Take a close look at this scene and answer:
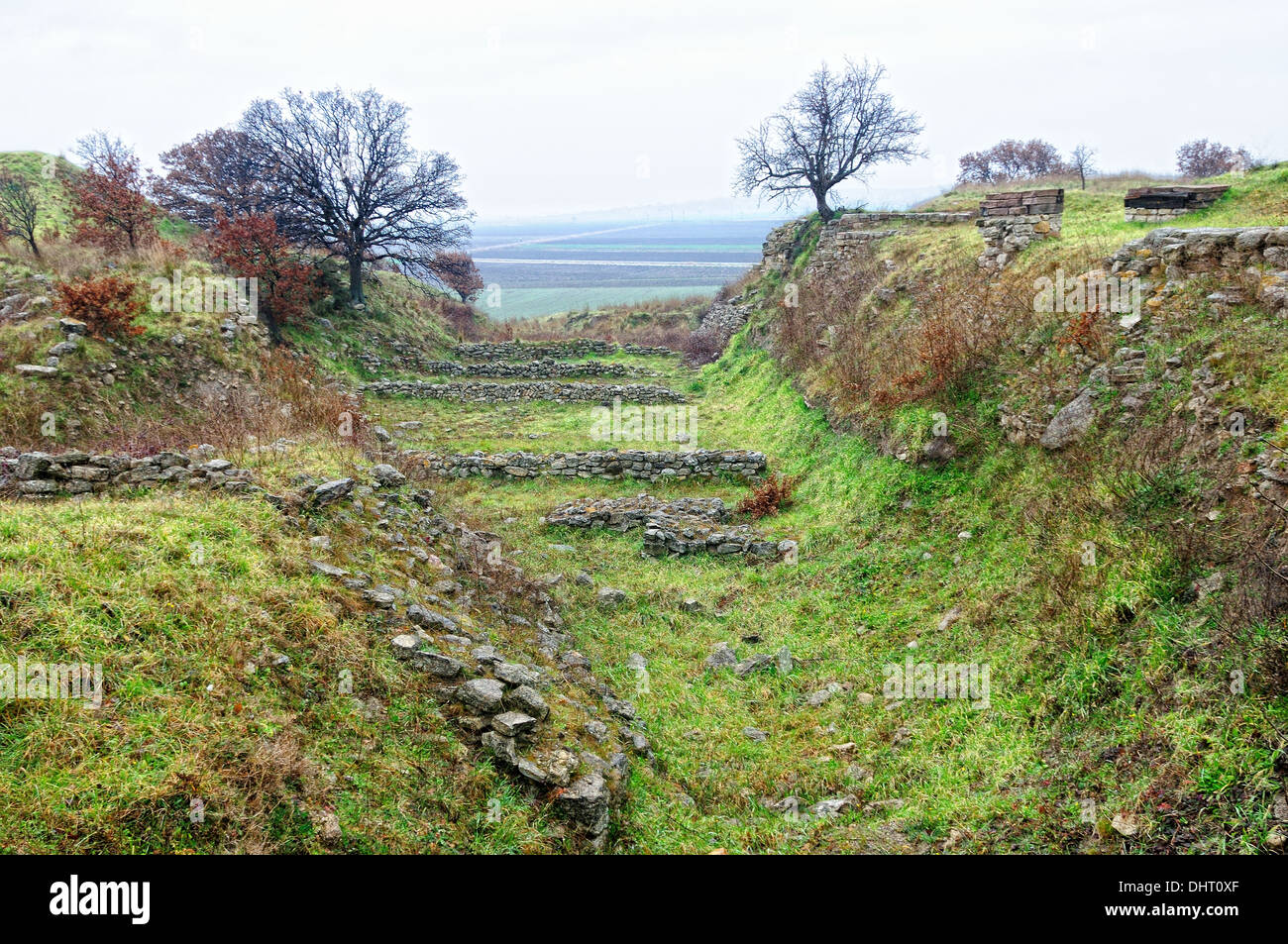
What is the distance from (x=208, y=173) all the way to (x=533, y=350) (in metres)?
15.6

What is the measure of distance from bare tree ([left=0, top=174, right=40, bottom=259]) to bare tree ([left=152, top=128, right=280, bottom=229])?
17.3 feet

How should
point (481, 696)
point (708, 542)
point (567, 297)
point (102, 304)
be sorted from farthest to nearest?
1. point (567, 297)
2. point (102, 304)
3. point (708, 542)
4. point (481, 696)

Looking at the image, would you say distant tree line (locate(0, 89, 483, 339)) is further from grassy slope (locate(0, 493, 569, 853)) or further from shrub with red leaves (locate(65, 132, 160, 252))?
grassy slope (locate(0, 493, 569, 853))

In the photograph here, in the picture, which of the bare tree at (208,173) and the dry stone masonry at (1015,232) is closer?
the dry stone masonry at (1015,232)

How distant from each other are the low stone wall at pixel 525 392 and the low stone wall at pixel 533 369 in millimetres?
2734

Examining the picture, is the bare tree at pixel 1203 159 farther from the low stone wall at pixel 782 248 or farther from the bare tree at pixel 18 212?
the bare tree at pixel 18 212

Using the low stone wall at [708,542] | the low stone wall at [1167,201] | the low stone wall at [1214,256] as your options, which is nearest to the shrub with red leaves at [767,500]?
the low stone wall at [708,542]

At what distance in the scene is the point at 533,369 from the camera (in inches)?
1036

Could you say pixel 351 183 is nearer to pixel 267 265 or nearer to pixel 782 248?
pixel 267 265

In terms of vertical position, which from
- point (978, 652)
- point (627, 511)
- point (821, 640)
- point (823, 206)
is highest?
point (823, 206)

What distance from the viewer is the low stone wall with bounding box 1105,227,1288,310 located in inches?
289

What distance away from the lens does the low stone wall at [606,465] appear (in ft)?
46.3

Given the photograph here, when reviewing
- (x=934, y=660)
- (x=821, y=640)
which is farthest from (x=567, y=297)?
(x=934, y=660)
